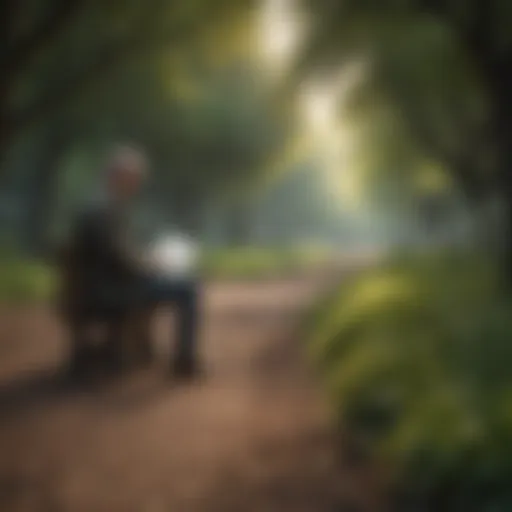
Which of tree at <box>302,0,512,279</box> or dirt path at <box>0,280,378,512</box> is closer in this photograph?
dirt path at <box>0,280,378,512</box>

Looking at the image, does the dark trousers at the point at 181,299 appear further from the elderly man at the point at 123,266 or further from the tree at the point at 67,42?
the tree at the point at 67,42

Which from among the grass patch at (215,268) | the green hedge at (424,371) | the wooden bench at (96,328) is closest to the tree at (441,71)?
the green hedge at (424,371)

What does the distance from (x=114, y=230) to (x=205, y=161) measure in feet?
0.47

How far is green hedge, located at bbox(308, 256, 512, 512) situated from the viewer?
0.95 m

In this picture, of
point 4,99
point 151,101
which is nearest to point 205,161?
point 151,101

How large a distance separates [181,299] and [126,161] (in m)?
0.17

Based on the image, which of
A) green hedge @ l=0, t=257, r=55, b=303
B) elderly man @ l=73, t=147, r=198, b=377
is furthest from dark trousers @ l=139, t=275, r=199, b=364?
green hedge @ l=0, t=257, r=55, b=303

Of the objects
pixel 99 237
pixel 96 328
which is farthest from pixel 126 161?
pixel 96 328

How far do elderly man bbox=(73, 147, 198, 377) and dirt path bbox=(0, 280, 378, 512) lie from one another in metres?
0.03

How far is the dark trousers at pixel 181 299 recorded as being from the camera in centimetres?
98

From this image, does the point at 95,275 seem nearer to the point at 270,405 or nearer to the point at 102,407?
the point at 102,407

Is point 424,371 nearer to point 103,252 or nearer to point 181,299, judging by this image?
point 181,299

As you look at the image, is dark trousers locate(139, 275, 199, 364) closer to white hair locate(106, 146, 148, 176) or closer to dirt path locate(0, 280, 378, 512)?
dirt path locate(0, 280, 378, 512)

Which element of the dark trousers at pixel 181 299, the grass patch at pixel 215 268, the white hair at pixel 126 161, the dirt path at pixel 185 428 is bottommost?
the dirt path at pixel 185 428
